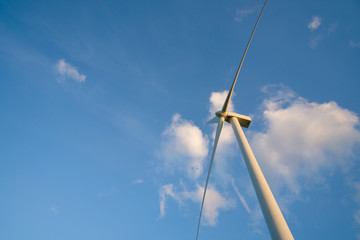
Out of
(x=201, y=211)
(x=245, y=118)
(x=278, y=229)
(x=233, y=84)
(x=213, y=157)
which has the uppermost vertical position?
(x=233, y=84)

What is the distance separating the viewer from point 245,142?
462 inches

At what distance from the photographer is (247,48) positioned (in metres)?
16.0

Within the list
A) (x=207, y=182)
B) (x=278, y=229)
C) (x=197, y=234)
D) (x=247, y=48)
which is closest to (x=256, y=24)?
(x=247, y=48)

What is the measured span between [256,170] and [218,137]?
7158 millimetres

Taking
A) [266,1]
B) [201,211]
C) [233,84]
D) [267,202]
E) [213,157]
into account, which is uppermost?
[266,1]

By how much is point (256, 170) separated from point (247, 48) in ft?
33.9

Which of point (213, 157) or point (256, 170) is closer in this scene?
point (256, 170)

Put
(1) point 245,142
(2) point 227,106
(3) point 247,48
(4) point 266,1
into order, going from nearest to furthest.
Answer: (1) point 245,142, (4) point 266,1, (3) point 247,48, (2) point 227,106

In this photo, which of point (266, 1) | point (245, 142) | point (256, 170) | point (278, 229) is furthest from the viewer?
point (266, 1)

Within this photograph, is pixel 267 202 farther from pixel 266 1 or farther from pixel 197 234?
pixel 266 1

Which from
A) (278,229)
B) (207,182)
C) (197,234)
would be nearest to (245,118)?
(207,182)

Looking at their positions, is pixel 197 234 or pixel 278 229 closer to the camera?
pixel 278 229

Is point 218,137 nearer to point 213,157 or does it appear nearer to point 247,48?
point 213,157

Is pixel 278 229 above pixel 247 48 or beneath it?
beneath
